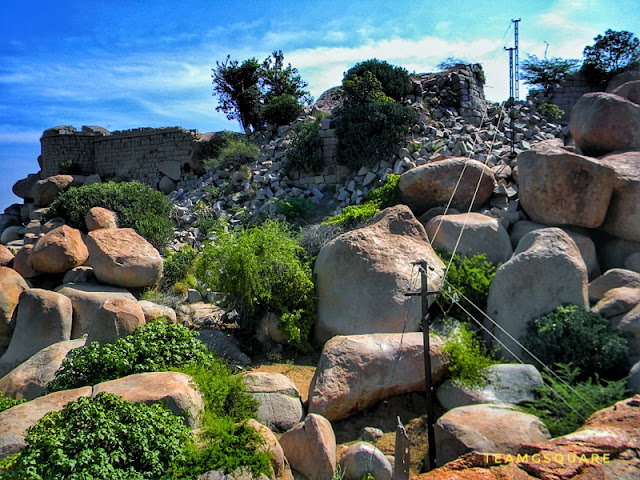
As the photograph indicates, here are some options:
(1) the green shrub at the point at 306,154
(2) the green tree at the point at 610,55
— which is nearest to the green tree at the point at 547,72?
(2) the green tree at the point at 610,55

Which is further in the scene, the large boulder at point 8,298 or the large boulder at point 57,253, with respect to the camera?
the large boulder at point 57,253

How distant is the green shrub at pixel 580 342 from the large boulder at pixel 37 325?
25.9 ft

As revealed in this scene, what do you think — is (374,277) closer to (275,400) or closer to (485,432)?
(275,400)

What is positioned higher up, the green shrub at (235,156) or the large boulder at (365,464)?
the green shrub at (235,156)

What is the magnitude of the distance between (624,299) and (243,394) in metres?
5.77

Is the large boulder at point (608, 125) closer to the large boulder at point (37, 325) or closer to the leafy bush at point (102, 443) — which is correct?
the leafy bush at point (102, 443)

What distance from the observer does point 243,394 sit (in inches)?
282

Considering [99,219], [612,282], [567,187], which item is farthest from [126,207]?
[612,282]

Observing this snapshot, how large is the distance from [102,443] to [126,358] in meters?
2.17

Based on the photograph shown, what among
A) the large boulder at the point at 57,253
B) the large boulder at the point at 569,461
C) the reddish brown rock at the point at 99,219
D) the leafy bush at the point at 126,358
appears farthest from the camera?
the reddish brown rock at the point at 99,219

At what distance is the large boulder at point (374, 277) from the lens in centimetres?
916

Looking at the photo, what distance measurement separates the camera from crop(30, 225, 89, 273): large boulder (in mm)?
11570

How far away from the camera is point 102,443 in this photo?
16.9 ft

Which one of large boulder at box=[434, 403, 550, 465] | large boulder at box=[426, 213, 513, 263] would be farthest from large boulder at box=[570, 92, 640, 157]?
large boulder at box=[434, 403, 550, 465]
